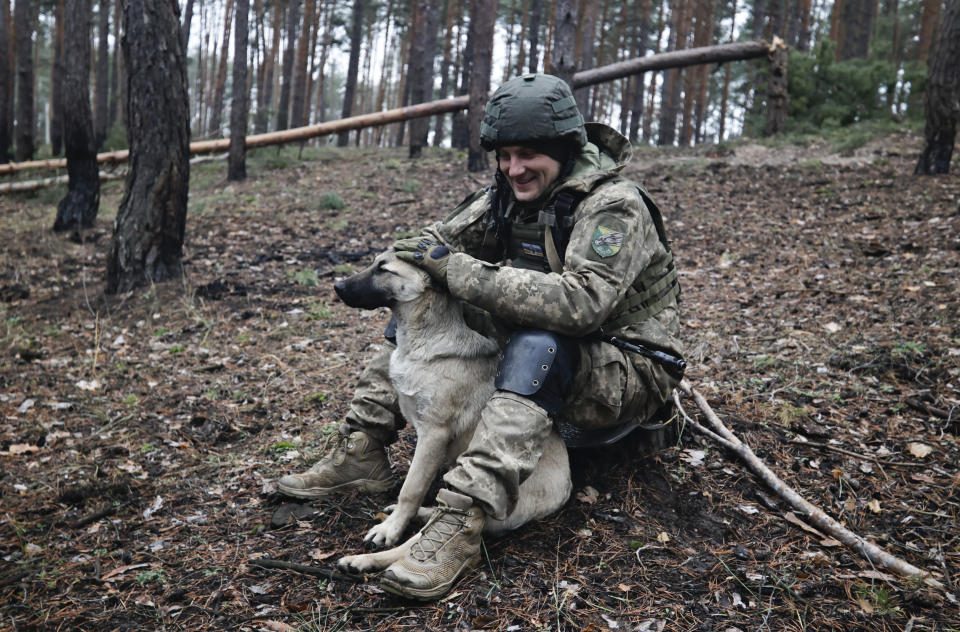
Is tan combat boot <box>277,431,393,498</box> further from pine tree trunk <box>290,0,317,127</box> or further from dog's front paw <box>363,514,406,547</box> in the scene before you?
pine tree trunk <box>290,0,317,127</box>

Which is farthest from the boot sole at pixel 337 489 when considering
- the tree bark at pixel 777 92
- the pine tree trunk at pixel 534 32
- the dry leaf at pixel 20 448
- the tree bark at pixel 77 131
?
the pine tree trunk at pixel 534 32

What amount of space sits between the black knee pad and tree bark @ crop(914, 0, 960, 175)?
9.07 m

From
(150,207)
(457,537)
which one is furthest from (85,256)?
(457,537)

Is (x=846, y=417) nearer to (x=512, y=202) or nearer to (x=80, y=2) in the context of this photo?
(x=512, y=202)

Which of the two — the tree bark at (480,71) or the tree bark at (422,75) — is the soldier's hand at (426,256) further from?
the tree bark at (422,75)

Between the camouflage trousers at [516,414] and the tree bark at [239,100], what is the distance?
1198 cm

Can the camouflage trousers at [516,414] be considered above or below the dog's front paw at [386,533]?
above

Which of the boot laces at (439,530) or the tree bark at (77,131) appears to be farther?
the tree bark at (77,131)

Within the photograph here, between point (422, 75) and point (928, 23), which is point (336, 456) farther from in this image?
point (928, 23)

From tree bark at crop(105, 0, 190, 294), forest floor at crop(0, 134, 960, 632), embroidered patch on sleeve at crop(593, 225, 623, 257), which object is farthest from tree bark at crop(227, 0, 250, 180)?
embroidered patch on sleeve at crop(593, 225, 623, 257)

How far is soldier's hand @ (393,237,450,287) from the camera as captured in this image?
302cm

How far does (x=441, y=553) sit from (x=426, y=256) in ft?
4.33

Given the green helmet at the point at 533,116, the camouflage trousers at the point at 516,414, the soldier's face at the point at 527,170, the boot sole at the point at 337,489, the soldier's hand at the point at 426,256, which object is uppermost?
the green helmet at the point at 533,116

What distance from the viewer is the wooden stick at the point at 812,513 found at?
2.87m
